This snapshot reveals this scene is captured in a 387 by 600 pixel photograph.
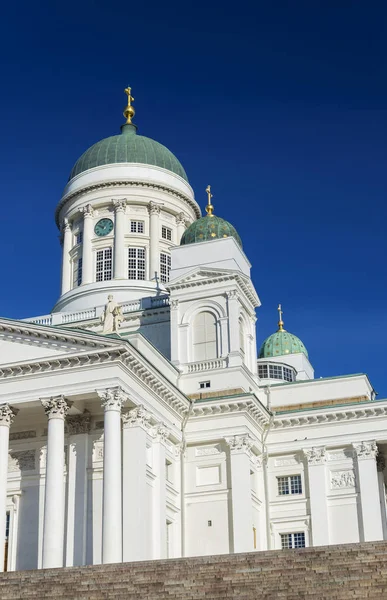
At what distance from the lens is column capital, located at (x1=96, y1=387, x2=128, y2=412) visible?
35.8 meters

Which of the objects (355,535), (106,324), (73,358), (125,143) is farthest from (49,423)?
(125,143)

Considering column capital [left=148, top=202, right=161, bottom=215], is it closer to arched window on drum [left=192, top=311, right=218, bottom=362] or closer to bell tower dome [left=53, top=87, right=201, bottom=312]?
bell tower dome [left=53, top=87, right=201, bottom=312]

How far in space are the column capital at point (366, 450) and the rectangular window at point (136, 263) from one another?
17683 millimetres

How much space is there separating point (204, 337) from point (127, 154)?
17.3m

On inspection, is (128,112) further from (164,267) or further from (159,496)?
(159,496)

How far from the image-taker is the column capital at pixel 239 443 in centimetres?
4200

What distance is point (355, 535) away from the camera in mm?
42312

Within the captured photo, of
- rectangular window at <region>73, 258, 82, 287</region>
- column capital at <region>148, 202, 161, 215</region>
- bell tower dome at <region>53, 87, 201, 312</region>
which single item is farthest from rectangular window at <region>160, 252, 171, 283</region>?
rectangular window at <region>73, 258, 82, 287</region>

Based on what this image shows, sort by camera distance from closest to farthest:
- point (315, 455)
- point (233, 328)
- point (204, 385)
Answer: point (204, 385) < point (315, 455) < point (233, 328)

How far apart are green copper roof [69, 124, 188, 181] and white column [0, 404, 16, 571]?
24.2 m

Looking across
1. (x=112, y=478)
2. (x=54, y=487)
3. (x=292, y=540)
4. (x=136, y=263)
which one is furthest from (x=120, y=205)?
(x=112, y=478)

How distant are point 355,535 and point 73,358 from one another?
50.7 feet

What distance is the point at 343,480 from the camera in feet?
143

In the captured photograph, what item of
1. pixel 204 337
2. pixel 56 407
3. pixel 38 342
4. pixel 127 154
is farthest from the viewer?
pixel 127 154
